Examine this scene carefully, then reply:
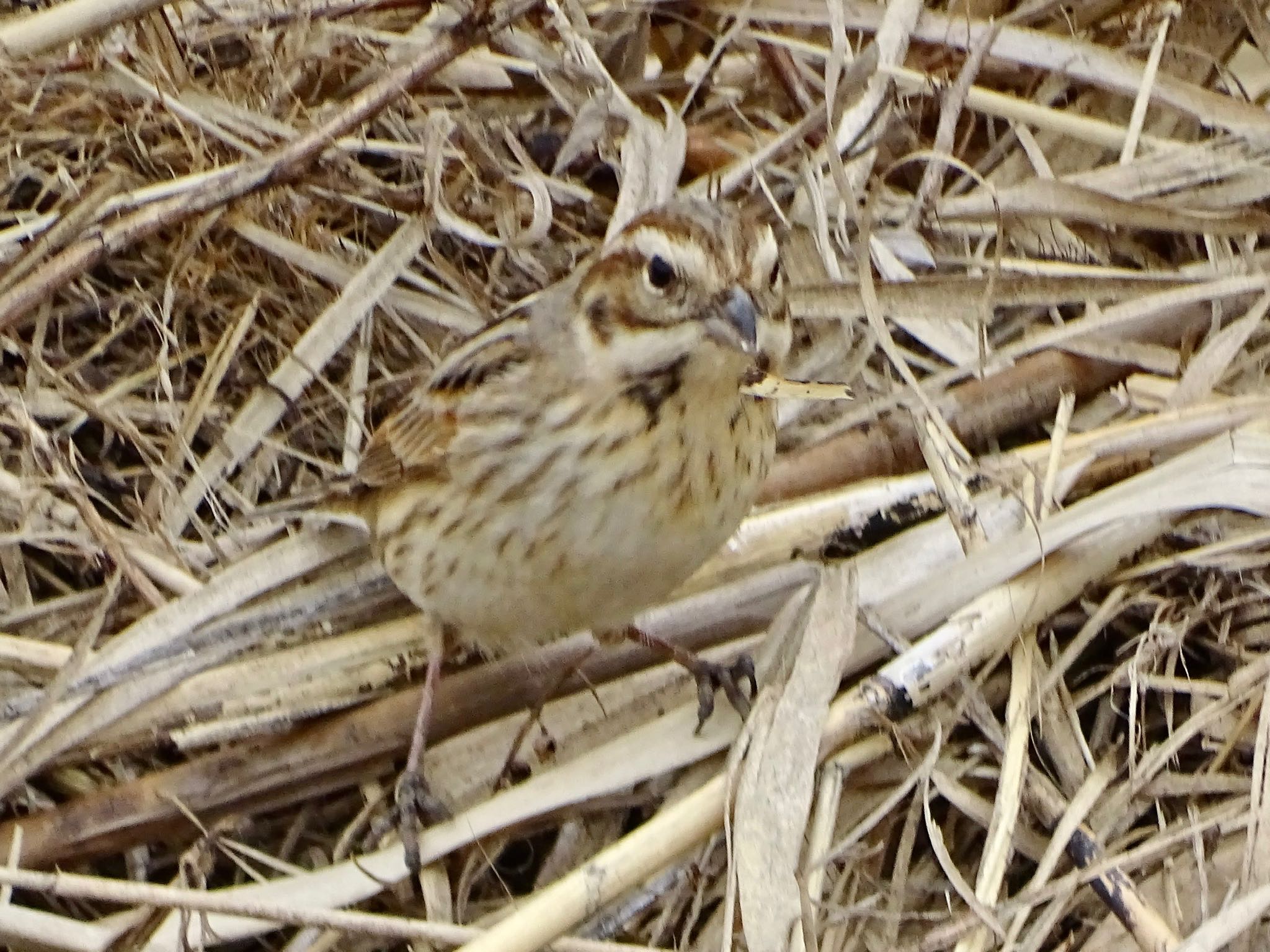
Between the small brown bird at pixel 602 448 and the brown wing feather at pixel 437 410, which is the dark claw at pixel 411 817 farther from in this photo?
the brown wing feather at pixel 437 410

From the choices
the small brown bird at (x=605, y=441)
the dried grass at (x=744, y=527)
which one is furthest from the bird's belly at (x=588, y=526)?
the dried grass at (x=744, y=527)

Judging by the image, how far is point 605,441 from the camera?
1553mm

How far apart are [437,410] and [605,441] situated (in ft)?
1.05

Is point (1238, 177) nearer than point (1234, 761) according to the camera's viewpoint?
No

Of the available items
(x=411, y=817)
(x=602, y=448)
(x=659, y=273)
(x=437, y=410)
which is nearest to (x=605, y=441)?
A: (x=602, y=448)

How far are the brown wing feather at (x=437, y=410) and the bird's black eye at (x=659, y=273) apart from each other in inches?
10.8

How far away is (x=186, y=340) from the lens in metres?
2.17

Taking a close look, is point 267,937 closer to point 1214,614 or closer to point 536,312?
point 536,312

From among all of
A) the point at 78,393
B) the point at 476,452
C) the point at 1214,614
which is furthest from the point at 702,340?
the point at 78,393

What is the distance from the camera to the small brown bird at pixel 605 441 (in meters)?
1.45

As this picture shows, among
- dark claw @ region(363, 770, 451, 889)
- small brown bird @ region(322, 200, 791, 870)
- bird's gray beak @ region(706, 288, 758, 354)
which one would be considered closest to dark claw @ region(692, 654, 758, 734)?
small brown bird @ region(322, 200, 791, 870)

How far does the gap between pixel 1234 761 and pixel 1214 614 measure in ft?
0.58

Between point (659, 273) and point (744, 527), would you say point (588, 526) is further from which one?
point (744, 527)

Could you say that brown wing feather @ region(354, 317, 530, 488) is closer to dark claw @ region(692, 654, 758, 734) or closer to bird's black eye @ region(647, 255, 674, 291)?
bird's black eye @ region(647, 255, 674, 291)
